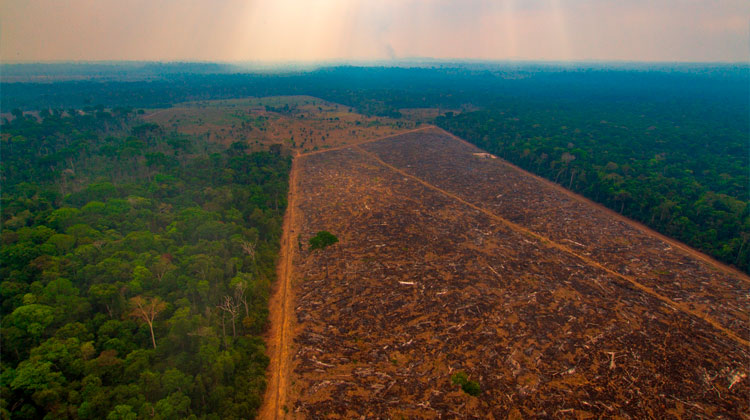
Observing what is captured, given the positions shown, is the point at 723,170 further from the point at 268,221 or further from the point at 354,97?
the point at 354,97

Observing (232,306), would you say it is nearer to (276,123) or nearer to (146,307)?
(146,307)

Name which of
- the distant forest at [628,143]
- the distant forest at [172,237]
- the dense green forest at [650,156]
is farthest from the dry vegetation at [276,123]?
the dense green forest at [650,156]

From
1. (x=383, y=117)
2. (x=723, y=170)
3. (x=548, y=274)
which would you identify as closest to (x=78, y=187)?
(x=548, y=274)

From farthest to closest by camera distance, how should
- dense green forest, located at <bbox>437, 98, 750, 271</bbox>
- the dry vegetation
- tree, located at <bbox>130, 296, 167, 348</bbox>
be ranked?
the dry vegetation → dense green forest, located at <bbox>437, 98, 750, 271</bbox> → tree, located at <bbox>130, 296, 167, 348</bbox>

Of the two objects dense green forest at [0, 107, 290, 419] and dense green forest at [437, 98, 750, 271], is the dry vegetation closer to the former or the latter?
dense green forest at [437, 98, 750, 271]

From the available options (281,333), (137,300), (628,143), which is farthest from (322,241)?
(628,143)

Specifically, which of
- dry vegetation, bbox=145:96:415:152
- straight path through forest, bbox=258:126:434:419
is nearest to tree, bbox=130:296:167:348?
straight path through forest, bbox=258:126:434:419
